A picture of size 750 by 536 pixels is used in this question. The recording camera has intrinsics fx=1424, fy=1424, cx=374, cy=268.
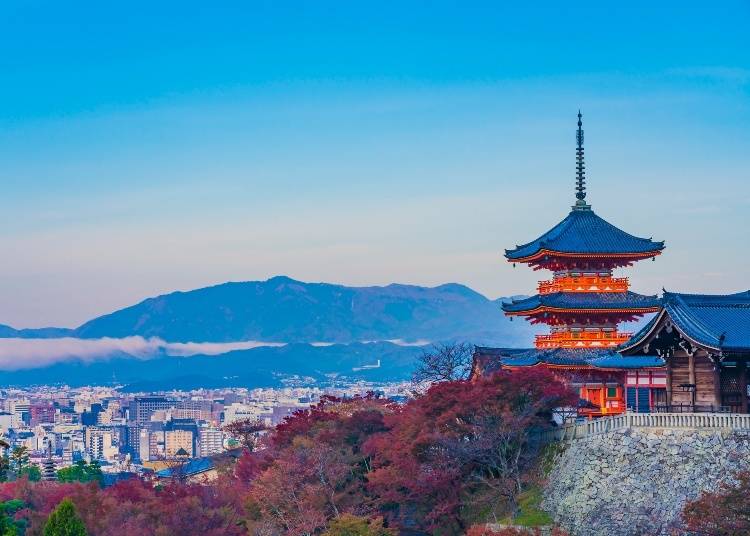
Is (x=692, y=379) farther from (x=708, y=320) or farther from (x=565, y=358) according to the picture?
(x=565, y=358)

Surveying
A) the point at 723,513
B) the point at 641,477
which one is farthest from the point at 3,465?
the point at 723,513

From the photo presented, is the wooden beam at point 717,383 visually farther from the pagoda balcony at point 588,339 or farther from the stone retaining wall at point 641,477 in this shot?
the pagoda balcony at point 588,339

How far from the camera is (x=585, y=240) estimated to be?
4431 cm

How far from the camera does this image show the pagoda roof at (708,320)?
103 ft

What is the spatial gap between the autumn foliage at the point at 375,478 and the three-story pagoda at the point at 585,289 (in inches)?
230

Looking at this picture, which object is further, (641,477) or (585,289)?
(585,289)

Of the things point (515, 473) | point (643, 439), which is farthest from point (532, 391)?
point (643, 439)

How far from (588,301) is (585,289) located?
83 centimetres

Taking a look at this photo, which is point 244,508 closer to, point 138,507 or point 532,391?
point 138,507

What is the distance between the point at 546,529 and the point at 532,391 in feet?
16.6

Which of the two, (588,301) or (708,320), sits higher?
(588,301)

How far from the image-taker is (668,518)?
96.3ft

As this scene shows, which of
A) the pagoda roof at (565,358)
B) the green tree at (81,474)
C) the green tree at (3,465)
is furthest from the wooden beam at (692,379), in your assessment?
the green tree at (81,474)

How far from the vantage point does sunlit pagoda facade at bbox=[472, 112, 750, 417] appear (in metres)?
32.3
